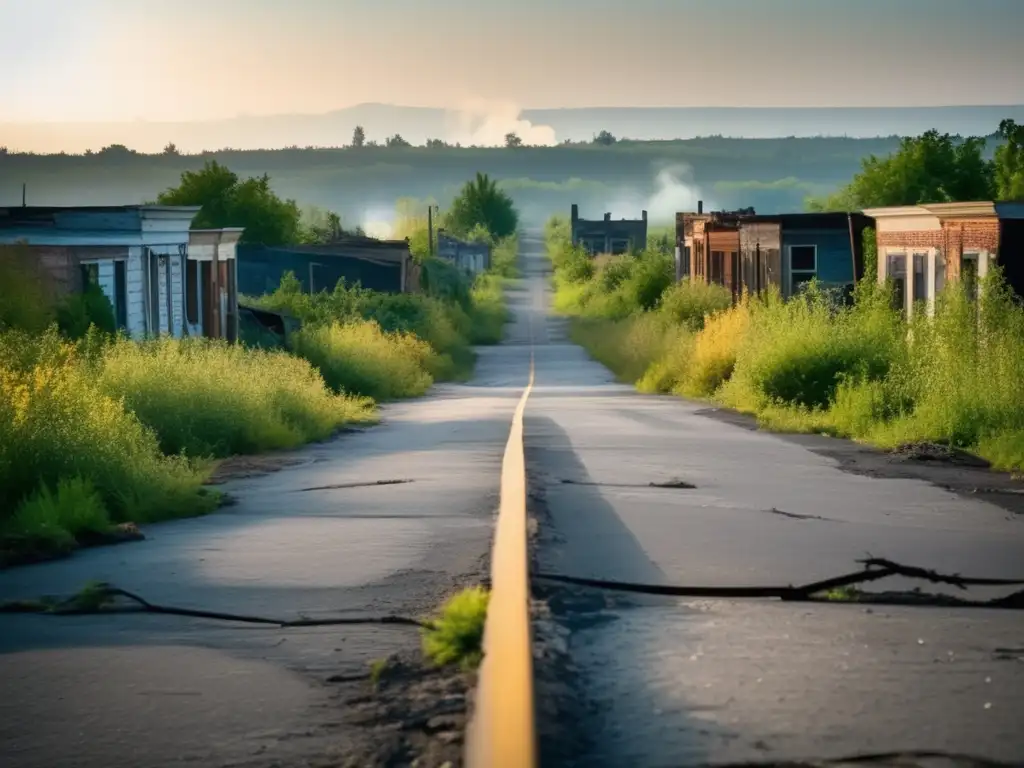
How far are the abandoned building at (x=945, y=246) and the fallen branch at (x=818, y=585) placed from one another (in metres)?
17.6

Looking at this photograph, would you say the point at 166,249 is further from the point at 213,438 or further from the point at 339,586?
the point at 339,586

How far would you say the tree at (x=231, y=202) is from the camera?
79.4m

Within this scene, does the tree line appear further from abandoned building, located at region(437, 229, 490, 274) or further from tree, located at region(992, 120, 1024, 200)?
abandoned building, located at region(437, 229, 490, 274)

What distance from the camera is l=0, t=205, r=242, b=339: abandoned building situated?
106 ft

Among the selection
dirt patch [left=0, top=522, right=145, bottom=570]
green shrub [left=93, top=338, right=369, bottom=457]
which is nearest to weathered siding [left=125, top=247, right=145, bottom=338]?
green shrub [left=93, top=338, right=369, bottom=457]

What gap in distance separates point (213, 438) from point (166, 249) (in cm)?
1647

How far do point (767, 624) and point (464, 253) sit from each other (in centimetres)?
14801

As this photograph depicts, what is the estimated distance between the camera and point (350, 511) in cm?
1312

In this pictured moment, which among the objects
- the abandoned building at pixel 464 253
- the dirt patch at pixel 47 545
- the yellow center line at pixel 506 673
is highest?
the abandoned building at pixel 464 253

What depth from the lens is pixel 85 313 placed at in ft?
99.7

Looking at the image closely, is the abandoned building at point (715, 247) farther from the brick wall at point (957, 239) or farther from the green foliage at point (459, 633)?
the green foliage at point (459, 633)

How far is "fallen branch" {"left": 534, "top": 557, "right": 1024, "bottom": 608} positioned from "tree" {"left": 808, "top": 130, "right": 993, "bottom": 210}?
2735 inches

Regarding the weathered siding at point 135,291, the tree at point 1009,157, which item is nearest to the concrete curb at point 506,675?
the weathered siding at point 135,291

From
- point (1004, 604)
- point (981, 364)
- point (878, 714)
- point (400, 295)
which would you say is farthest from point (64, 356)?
point (400, 295)
